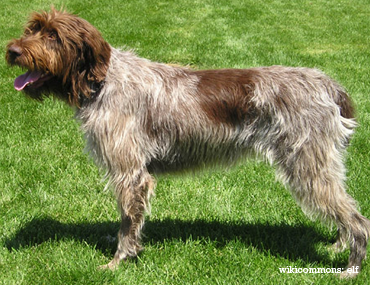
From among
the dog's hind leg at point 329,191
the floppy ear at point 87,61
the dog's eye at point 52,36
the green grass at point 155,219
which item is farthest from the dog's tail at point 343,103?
the dog's eye at point 52,36

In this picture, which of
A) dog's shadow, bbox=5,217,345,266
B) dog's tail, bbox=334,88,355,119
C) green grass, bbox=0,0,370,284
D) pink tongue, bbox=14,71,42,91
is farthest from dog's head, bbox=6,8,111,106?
dog's tail, bbox=334,88,355,119

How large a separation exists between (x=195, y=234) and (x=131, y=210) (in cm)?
82

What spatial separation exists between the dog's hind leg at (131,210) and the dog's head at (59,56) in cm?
79

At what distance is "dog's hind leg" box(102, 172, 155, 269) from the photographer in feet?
11.8

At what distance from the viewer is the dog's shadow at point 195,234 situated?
3.95 meters

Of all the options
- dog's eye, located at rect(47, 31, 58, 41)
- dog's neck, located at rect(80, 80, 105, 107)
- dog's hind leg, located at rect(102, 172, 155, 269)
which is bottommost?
dog's hind leg, located at rect(102, 172, 155, 269)

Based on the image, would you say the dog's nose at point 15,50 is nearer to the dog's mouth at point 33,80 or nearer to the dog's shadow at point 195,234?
the dog's mouth at point 33,80

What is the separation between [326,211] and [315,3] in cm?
1272

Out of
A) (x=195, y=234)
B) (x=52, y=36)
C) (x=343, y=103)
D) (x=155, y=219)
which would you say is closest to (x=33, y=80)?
(x=52, y=36)

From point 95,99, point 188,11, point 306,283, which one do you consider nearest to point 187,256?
point 306,283

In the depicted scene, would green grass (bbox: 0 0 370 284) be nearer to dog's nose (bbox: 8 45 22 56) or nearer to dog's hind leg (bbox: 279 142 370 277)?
dog's hind leg (bbox: 279 142 370 277)

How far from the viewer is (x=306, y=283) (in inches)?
138

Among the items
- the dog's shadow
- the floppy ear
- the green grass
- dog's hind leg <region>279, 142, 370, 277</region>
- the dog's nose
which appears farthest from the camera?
the dog's shadow

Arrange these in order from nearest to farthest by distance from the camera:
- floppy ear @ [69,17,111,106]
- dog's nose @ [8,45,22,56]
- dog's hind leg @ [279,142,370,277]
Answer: dog's nose @ [8,45,22,56] < floppy ear @ [69,17,111,106] < dog's hind leg @ [279,142,370,277]
